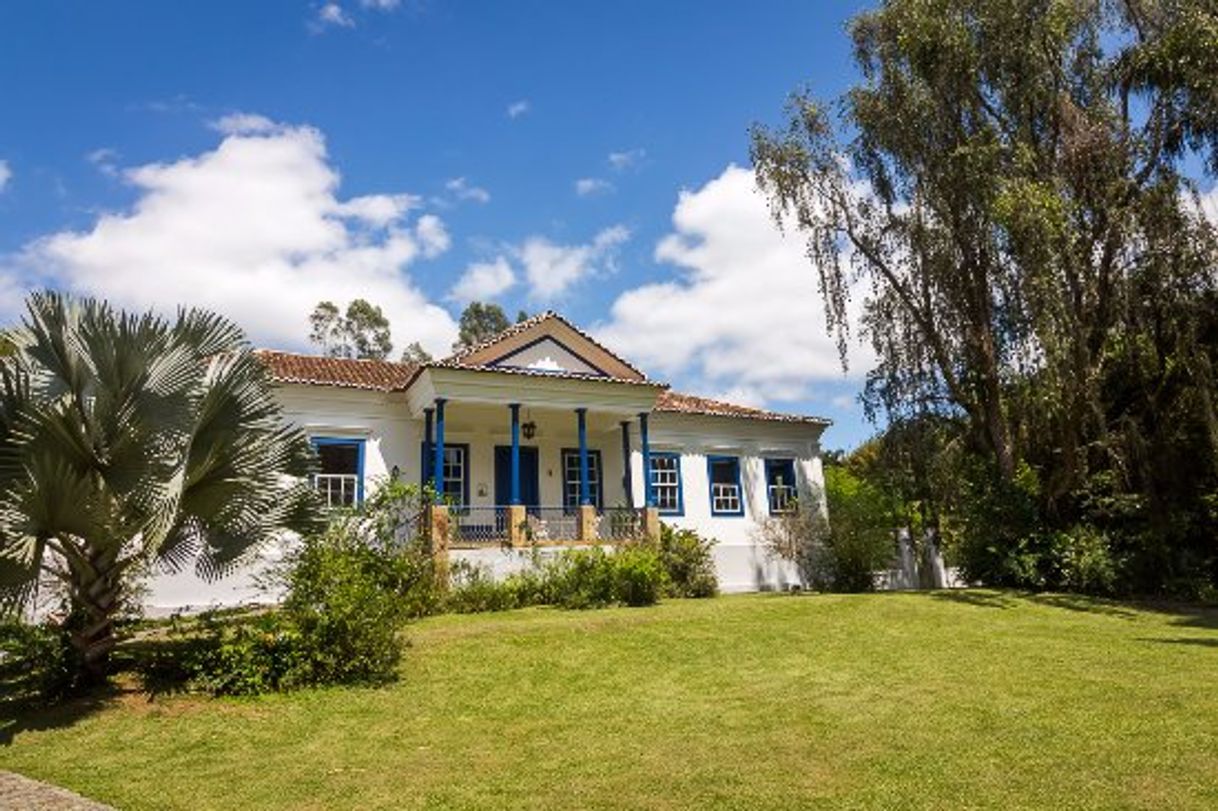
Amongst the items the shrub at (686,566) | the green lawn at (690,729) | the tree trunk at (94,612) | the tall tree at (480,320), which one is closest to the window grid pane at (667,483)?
the shrub at (686,566)

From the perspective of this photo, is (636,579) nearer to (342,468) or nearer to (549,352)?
(549,352)

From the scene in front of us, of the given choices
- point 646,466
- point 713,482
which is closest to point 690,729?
point 646,466

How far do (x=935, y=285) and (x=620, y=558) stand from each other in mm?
9079

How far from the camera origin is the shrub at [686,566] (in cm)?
1794

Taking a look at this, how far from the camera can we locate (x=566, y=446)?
74.3ft

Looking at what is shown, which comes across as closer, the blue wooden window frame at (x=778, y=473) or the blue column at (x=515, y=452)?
the blue column at (x=515, y=452)

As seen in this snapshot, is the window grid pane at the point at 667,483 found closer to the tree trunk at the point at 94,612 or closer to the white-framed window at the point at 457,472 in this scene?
the white-framed window at the point at 457,472

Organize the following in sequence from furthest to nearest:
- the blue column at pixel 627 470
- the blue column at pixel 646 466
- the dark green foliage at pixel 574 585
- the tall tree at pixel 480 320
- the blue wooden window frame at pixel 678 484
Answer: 1. the tall tree at pixel 480 320
2. the blue wooden window frame at pixel 678 484
3. the blue column at pixel 627 470
4. the blue column at pixel 646 466
5. the dark green foliage at pixel 574 585

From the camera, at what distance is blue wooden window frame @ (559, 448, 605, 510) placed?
2241 cm

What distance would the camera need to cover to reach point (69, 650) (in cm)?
919

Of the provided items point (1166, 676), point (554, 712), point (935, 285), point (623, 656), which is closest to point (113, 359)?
point (554, 712)

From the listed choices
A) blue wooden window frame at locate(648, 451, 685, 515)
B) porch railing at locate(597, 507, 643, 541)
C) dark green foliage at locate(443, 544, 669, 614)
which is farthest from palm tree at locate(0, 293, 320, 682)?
blue wooden window frame at locate(648, 451, 685, 515)

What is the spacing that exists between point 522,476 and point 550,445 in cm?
116

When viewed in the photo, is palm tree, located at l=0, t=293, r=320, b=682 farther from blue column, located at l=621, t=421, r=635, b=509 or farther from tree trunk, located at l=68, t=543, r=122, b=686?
blue column, located at l=621, t=421, r=635, b=509
